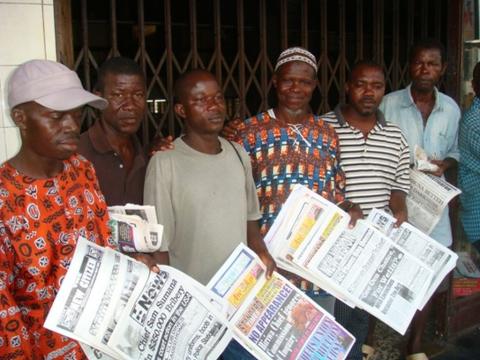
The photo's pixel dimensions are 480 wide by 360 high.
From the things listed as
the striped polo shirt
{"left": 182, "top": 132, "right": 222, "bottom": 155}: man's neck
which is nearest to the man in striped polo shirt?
the striped polo shirt

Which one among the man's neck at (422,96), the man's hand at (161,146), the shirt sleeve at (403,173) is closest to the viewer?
the man's hand at (161,146)

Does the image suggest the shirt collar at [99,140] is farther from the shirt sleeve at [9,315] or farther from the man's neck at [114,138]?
the shirt sleeve at [9,315]

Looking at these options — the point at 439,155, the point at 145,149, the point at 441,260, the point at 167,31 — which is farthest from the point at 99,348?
the point at 439,155

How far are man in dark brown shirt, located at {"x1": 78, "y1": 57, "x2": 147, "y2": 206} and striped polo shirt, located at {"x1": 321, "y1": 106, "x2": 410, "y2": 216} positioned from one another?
102 cm

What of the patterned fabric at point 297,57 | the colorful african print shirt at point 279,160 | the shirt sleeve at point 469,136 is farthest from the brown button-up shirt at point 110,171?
the shirt sleeve at point 469,136

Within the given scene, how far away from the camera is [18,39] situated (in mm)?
2195

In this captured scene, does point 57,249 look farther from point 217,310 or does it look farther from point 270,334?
point 270,334

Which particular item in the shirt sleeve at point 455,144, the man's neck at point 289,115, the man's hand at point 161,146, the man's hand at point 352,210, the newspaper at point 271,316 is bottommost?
the newspaper at point 271,316

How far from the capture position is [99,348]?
1538mm

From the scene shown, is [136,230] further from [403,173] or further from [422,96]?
[422,96]

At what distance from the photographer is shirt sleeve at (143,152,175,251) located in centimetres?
198

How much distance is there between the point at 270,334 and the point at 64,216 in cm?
98

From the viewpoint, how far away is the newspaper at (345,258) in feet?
7.33

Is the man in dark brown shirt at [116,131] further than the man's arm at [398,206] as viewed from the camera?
No
